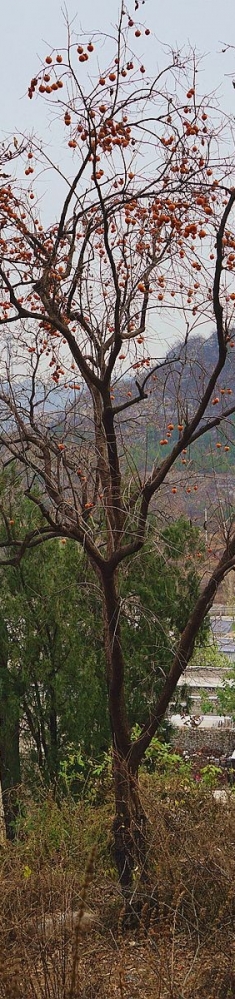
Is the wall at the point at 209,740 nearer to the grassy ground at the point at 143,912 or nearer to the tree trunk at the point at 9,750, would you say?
the tree trunk at the point at 9,750

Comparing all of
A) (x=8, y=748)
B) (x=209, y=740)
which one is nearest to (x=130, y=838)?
(x=8, y=748)

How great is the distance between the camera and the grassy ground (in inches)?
119

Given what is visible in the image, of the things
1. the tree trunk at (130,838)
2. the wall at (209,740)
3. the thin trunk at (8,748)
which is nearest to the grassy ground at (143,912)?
the tree trunk at (130,838)

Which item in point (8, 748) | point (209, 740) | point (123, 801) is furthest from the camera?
point (209, 740)

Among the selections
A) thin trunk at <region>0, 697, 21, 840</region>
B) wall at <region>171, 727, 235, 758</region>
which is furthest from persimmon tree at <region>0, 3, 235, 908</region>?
wall at <region>171, 727, 235, 758</region>

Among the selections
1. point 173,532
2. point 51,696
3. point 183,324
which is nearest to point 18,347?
point 183,324

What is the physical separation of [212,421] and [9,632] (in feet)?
20.5

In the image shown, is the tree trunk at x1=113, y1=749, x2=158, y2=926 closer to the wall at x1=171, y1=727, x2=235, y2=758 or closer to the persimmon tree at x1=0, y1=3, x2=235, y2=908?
the persimmon tree at x1=0, y1=3, x2=235, y2=908

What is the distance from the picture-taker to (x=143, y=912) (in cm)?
365

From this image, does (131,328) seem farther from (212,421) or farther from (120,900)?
(120,900)

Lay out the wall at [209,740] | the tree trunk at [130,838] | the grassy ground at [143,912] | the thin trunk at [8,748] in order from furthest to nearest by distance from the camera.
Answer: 1. the wall at [209,740]
2. the thin trunk at [8,748]
3. the tree trunk at [130,838]
4. the grassy ground at [143,912]

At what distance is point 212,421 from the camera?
4.10 m

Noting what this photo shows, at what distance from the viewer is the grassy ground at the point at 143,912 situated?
3.02m

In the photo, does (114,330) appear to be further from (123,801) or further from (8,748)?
(8,748)
